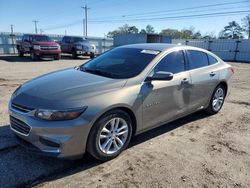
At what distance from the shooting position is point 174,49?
4.55 meters

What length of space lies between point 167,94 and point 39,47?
1516cm

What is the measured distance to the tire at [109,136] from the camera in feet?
10.6

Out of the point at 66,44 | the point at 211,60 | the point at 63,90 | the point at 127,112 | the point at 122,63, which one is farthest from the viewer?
the point at 66,44

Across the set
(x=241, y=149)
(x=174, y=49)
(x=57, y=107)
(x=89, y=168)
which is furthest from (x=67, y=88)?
(x=241, y=149)

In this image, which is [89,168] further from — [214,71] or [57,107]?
[214,71]

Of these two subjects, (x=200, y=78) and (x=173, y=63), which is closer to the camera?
(x=173, y=63)

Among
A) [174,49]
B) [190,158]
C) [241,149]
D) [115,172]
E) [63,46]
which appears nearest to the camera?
[115,172]

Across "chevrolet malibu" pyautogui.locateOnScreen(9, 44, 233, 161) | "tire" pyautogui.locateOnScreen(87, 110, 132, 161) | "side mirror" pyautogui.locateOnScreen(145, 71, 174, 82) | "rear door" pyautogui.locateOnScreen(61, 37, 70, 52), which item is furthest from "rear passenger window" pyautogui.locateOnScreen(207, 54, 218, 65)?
"rear door" pyautogui.locateOnScreen(61, 37, 70, 52)

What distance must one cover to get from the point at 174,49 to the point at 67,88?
221 centimetres

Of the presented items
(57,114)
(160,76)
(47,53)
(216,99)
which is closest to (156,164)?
(160,76)

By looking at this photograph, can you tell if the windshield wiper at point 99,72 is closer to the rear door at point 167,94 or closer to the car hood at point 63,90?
the car hood at point 63,90

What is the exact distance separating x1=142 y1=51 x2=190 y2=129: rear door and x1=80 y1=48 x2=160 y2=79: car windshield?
0.83 feet

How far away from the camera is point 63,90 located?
10.9 ft

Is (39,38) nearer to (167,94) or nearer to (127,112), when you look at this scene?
(167,94)
